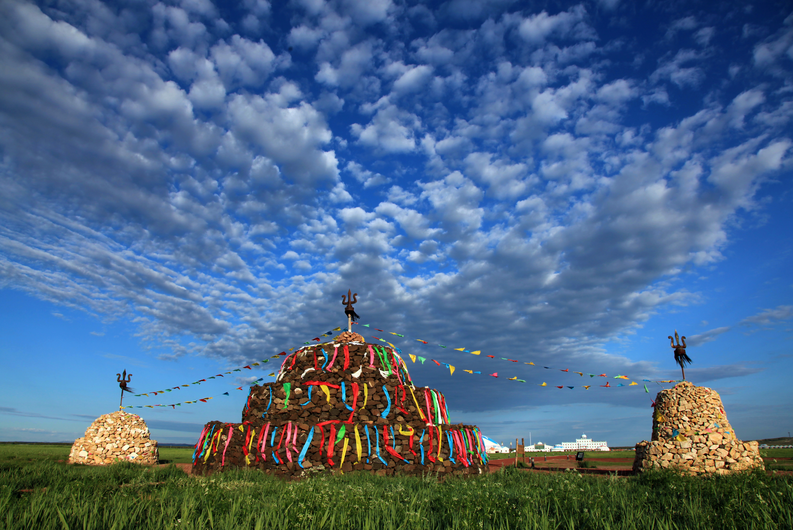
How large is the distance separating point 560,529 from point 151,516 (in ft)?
18.2

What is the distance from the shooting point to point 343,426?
14.8 meters

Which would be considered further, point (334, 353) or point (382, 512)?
point (334, 353)

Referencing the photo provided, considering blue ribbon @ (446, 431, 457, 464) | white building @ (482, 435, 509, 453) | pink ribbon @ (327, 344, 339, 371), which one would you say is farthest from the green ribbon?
white building @ (482, 435, 509, 453)

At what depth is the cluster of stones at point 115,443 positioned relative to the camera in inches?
833

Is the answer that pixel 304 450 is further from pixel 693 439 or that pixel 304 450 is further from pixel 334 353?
pixel 693 439

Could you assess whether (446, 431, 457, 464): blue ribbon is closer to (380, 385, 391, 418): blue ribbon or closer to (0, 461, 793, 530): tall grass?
(380, 385, 391, 418): blue ribbon

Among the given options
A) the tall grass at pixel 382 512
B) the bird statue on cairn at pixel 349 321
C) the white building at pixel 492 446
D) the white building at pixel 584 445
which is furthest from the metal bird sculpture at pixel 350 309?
the white building at pixel 584 445

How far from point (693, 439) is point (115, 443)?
27817mm

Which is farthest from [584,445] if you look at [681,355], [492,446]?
[681,355]

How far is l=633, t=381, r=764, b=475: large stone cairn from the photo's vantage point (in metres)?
14.6

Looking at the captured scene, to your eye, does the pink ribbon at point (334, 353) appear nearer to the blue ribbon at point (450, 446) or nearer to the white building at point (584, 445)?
the blue ribbon at point (450, 446)

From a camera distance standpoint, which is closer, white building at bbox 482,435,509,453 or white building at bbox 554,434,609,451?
white building at bbox 482,435,509,453

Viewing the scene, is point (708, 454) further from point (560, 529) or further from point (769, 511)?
point (560, 529)

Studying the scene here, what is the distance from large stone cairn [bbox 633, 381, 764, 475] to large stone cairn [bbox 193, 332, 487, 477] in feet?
22.9
